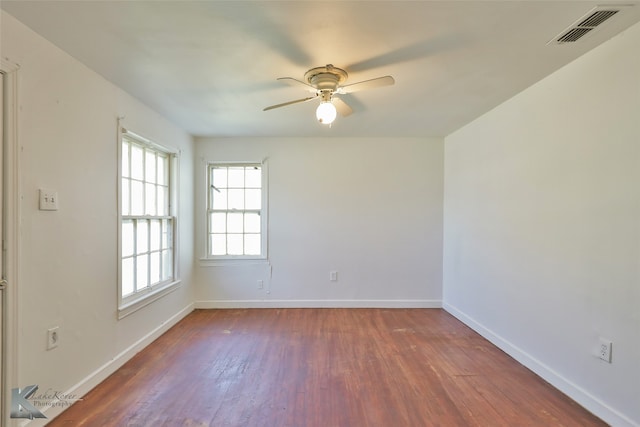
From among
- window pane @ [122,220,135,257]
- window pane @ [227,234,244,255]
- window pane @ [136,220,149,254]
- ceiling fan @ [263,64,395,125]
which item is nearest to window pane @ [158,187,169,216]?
window pane @ [136,220,149,254]

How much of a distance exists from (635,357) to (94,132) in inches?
152

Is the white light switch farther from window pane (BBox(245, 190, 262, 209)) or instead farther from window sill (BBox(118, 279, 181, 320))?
window pane (BBox(245, 190, 262, 209))

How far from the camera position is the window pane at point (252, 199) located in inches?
161

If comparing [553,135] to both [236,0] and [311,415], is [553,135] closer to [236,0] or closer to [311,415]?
[236,0]

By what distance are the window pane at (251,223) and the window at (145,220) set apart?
0.94 m

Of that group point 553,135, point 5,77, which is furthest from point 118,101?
point 553,135

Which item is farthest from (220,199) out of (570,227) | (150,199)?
(570,227)

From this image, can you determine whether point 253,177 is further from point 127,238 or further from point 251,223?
point 127,238

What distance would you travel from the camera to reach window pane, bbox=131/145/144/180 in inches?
111

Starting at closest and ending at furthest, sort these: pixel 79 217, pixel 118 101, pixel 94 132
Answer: pixel 79 217 < pixel 94 132 < pixel 118 101

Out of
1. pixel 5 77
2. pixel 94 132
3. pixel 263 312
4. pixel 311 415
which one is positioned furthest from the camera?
pixel 263 312

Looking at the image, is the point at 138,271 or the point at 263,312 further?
the point at 263,312

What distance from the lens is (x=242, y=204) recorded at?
161 inches

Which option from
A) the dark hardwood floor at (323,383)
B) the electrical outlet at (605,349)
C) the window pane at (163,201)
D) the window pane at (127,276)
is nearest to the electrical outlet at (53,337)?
→ the dark hardwood floor at (323,383)
